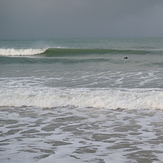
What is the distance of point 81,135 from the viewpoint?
5.68 m

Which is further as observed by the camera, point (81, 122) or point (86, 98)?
point (86, 98)

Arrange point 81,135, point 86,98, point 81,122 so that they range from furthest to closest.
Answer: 1. point 86,98
2. point 81,122
3. point 81,135

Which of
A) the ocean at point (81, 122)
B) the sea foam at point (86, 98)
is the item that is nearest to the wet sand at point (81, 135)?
the ocean at point (81, 122)

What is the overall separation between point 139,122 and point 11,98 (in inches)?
166

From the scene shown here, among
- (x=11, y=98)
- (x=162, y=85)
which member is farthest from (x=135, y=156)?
(x=162, y=85)

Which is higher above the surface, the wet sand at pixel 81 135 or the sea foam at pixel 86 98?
the sea foam at pixel 86 98

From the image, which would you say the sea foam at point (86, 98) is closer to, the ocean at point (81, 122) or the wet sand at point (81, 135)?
the ocean at point (81, 122)

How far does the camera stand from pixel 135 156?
455cm

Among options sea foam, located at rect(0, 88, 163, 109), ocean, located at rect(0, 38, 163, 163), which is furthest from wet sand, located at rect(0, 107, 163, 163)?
sea foam, located at rect(0, 88, 163, 109)

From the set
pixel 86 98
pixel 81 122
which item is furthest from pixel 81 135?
pixel 86 98

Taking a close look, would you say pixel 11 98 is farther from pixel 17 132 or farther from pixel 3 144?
pixel 3 144

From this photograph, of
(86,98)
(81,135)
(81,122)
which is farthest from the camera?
(86,98)

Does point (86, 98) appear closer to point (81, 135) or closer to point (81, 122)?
point (81, 122)

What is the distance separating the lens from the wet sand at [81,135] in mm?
4574
